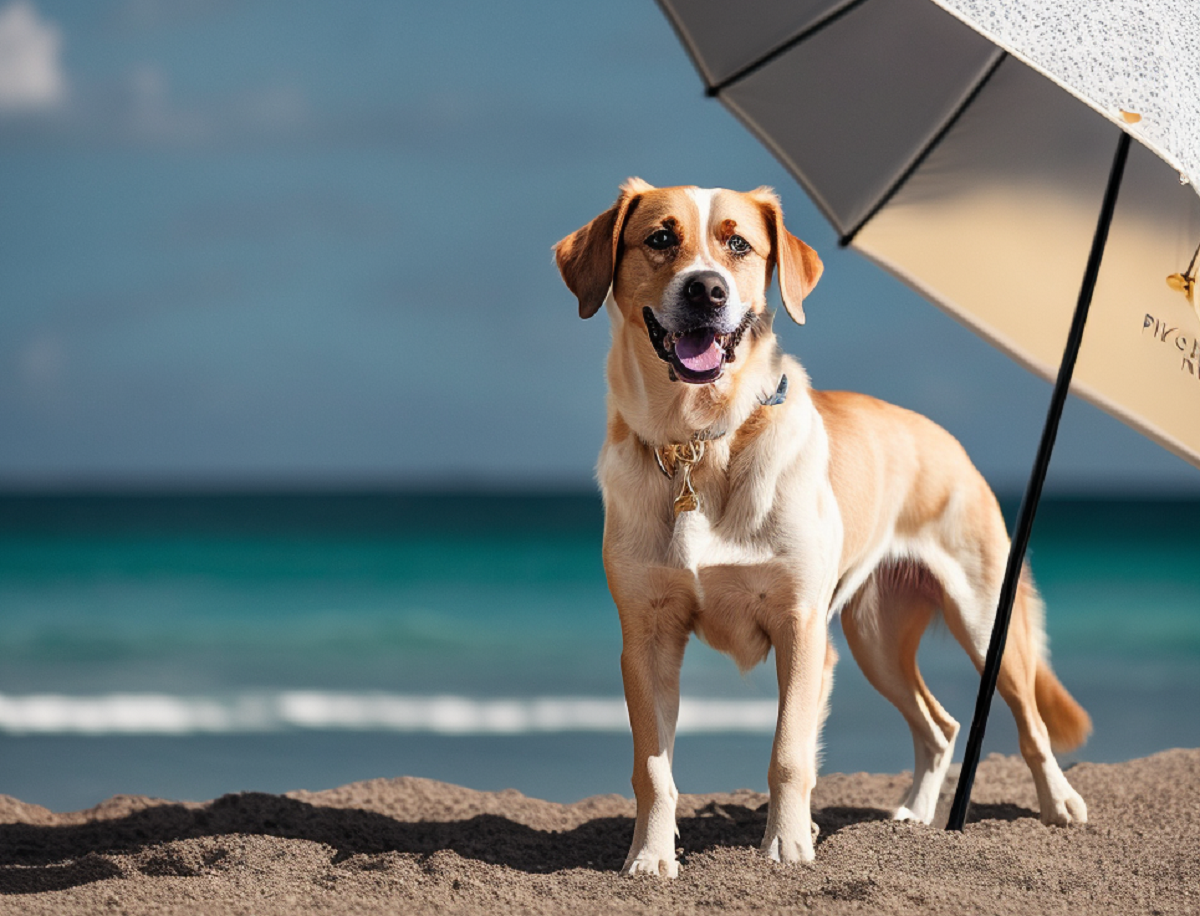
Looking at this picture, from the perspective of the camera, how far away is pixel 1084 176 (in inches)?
147

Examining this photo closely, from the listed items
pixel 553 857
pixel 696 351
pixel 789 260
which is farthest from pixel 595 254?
pixel 553 857

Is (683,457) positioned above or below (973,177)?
below

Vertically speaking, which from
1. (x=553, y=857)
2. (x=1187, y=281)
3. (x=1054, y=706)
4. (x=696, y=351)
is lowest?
(x=553, y=857)

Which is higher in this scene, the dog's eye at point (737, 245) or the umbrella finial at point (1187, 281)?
the dog's eye at point (737, 245)

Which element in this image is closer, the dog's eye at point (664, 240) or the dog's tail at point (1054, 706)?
the dog's eye at point (664, 240)

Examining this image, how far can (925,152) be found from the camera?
3.90 meters

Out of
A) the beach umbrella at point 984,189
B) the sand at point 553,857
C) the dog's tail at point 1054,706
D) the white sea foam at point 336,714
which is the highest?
the beach umbrella at point 984,189

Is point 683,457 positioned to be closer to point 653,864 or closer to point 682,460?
point 682,460

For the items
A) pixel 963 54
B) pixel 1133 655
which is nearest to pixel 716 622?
pixel 963 54

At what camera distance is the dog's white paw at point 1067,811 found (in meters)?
3.81

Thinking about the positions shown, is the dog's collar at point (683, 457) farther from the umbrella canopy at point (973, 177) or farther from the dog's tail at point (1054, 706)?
the dog's tail at point (1054, 706)

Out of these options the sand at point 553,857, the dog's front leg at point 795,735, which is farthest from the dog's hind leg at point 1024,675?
the dog's front leg at point 795,735

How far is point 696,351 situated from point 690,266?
0.22 m

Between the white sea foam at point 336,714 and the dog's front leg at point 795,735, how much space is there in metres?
4.18
